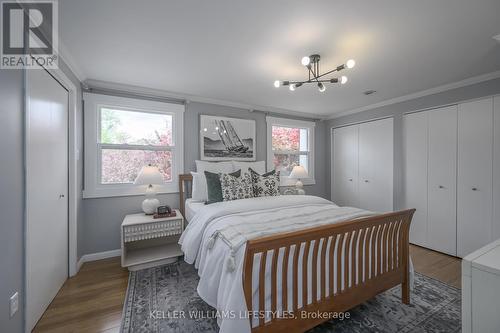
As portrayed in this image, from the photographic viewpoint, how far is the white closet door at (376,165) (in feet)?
12.0

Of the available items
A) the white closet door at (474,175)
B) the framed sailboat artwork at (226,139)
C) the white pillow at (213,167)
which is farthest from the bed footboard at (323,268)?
the framed sailboat artwork at (226,139)

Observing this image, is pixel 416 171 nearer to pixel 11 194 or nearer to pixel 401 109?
pixel 401 109

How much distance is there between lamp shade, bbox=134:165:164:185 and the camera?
2.60 m

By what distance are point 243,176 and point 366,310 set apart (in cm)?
197

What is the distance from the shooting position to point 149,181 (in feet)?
8.58

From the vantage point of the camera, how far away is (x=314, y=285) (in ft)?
4.63

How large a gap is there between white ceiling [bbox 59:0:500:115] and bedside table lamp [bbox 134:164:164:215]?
1.19 metres

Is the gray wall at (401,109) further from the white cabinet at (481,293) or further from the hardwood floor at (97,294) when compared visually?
the white cabinet at (481,293)

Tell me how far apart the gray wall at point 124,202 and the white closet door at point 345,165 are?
173 centimetres

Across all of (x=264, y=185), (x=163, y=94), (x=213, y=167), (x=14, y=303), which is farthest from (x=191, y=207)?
(x=163, y=94)

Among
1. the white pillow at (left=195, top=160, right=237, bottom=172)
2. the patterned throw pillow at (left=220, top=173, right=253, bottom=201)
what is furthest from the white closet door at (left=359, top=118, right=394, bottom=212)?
the white pillow at (left=195, top=160, right=237, bottom=172)

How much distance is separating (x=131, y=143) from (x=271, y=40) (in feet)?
7.67

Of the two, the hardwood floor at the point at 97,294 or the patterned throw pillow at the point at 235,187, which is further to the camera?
the patterned throw pillow at the point at 235,187

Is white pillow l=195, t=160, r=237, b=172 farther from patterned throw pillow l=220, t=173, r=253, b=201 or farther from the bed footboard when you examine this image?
the bed footboard
